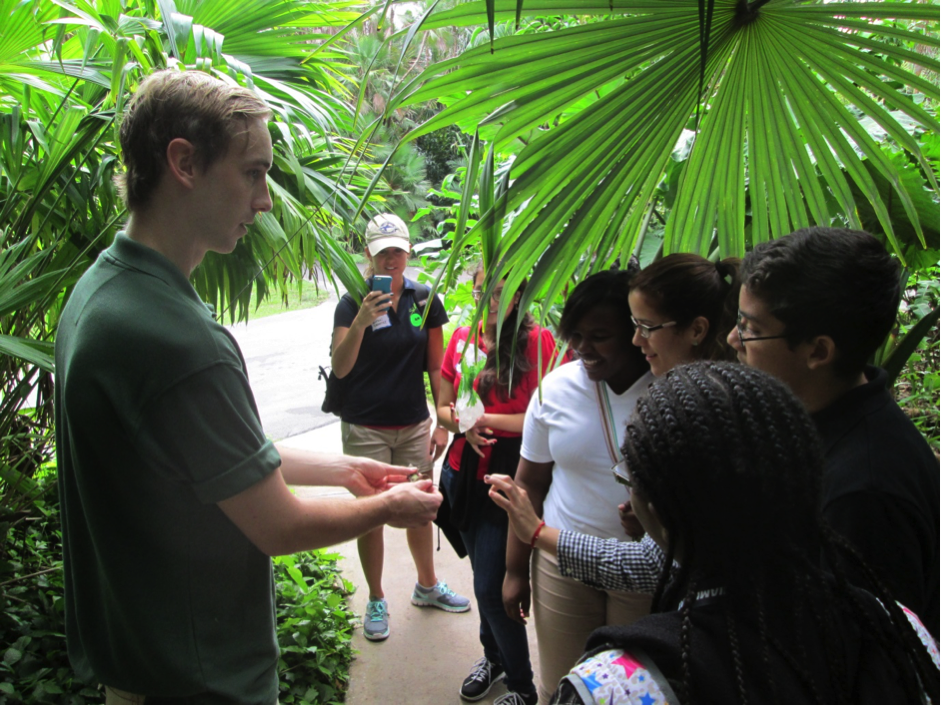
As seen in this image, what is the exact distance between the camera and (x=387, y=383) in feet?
10.7

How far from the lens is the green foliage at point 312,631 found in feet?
8.86

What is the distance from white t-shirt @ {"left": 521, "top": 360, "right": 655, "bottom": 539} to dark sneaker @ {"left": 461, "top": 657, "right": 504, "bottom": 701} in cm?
112

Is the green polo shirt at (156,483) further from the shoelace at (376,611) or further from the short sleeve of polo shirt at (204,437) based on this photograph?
the shoelace at (376,611)

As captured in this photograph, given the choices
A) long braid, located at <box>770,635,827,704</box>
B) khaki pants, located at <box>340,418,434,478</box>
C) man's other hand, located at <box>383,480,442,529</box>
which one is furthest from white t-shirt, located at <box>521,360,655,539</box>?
khaki pants, located at <box>340,418,434,478</box>

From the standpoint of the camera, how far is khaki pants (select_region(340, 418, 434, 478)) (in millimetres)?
3287

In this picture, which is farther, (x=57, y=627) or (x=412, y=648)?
(x=412, y=648)

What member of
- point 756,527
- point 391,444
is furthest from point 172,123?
point 391,444

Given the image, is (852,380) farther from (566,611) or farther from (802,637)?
(566,611)

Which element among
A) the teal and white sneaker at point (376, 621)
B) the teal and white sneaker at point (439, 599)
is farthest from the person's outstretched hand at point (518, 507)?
the teal and white sneaker at point (439, 599)

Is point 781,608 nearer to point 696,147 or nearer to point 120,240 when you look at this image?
point 696,147

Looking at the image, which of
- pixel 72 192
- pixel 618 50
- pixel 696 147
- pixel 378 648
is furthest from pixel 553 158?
pixel 378 648

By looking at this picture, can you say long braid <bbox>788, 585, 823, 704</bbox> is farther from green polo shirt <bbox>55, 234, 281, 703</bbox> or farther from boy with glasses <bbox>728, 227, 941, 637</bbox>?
green polo shirt <bbox>55, 234, 281, 703</bbox>

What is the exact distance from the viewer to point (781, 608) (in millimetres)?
836

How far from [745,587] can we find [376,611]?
8.81 feet
